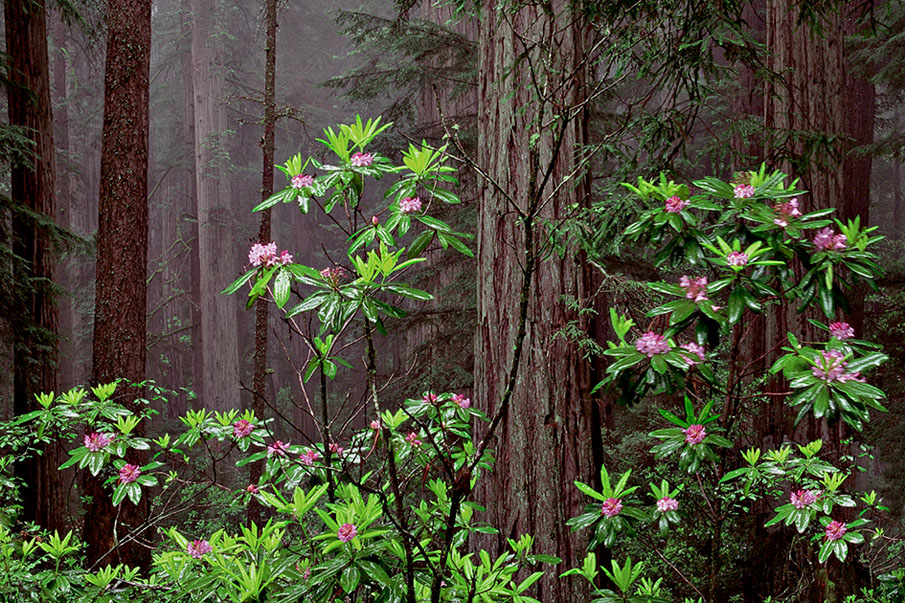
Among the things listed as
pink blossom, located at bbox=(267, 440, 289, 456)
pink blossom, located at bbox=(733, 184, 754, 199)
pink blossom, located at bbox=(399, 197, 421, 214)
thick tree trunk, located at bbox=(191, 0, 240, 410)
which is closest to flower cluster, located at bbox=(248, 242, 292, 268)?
pink blossom, located at bbox=(399, 197, 421, 214)

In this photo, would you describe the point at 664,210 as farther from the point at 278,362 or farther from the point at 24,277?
the point at 278,362

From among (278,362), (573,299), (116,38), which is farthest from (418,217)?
(278,362)

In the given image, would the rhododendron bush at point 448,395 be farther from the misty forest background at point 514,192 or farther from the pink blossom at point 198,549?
the misty forest background at point 514,192

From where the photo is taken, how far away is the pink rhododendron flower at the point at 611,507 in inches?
83.0

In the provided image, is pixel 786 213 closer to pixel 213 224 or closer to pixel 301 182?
pixel 301 182

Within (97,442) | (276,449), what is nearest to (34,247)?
(97,442)

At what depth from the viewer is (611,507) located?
2.11 m

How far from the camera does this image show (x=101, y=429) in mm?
2758

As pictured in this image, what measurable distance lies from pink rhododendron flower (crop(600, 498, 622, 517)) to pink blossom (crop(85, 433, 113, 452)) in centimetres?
189

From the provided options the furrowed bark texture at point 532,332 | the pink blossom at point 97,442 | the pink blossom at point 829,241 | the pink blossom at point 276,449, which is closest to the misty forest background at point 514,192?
the furrowed bark texture at point 532,332

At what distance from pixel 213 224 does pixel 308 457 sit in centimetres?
1324

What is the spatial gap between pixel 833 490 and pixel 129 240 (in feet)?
17.4

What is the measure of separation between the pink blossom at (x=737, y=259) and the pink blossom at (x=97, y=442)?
A: 233 centimetres

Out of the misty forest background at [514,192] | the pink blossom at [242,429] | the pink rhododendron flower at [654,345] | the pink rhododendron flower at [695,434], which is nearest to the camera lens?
the pink rhododendron flower at [654,345]
